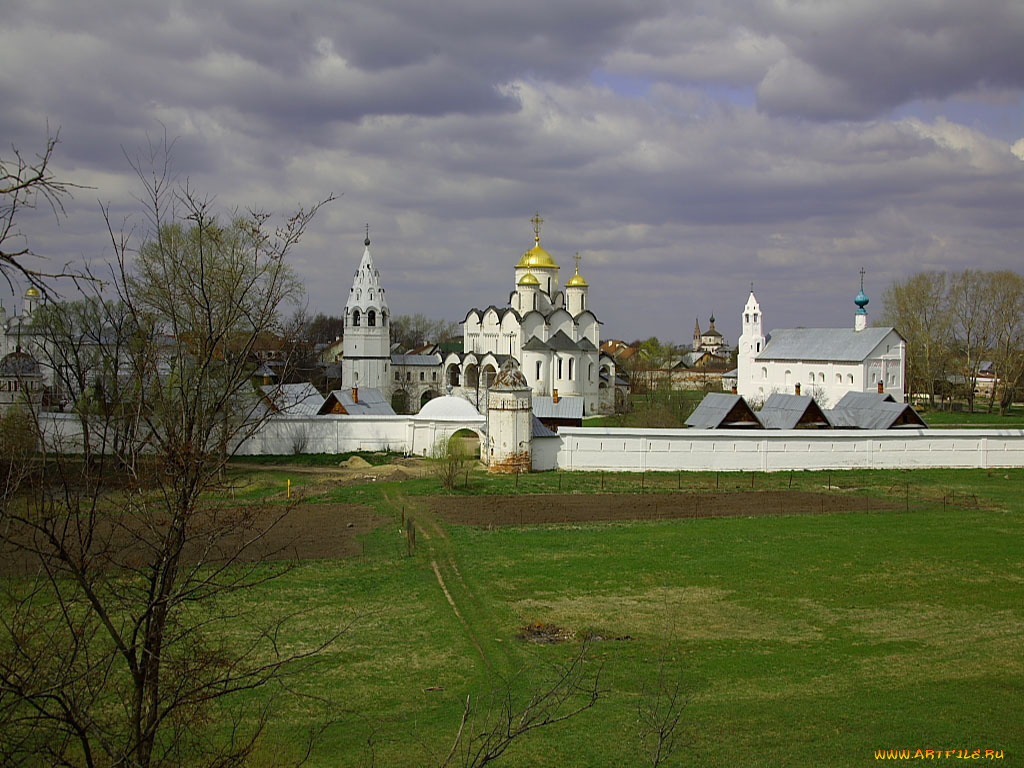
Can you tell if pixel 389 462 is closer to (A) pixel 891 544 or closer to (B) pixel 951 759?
(A) pixel 891 544

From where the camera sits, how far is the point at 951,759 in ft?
25.5

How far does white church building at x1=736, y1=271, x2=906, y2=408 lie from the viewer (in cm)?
4522

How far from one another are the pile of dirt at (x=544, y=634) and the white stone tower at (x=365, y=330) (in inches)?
1198

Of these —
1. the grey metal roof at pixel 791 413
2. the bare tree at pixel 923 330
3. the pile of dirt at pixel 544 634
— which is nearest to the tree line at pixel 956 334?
the bare tree at pixel 923 330

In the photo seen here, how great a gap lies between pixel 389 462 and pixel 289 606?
15848 mm

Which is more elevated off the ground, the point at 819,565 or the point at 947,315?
the point at 947,315

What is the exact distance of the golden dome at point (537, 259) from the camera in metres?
49.7

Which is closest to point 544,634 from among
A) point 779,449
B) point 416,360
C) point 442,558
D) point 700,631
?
point 700,631

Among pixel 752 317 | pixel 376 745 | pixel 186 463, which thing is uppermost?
pixel 752 317

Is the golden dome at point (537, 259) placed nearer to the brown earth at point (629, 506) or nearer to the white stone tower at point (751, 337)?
the white stone tower at point (751, 337)

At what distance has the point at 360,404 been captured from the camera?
105ft

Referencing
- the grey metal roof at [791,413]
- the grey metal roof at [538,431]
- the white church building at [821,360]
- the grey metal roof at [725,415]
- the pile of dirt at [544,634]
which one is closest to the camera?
the pile of dirt at [544,634]

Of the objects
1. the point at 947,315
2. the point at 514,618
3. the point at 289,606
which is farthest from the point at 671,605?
the point at 947,315

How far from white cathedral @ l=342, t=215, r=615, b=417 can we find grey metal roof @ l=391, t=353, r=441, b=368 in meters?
0.05
